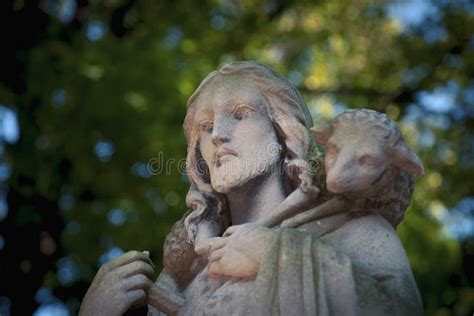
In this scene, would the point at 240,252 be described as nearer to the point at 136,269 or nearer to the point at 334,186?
the point at 334,186

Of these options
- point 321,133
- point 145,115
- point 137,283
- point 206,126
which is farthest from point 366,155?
point 145,115

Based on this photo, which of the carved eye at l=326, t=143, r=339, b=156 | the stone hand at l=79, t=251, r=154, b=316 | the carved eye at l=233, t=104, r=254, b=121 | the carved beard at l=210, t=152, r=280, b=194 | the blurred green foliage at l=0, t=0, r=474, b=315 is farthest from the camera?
the blurred green foliage at l=0, t=0, r=474, b=315

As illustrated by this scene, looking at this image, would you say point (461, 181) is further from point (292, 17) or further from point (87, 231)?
point (87, 231)

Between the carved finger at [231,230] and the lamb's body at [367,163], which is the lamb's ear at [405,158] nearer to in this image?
the lamb's body at [367,163]

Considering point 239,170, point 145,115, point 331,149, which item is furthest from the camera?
point 145,115

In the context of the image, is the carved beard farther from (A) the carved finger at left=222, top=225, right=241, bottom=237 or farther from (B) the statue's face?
(A) the carved finger at left=222, top=225, right=241, bottom=237

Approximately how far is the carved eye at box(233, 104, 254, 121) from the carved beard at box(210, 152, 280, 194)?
22 cm

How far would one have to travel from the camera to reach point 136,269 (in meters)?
5.75

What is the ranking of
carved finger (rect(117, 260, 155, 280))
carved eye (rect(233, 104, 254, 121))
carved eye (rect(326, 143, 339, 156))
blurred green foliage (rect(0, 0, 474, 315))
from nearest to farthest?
1. carved eye (rect(326, 143, 339, 156))
2. carved finger (rect(117, 260, 155, 280))
3. carved eye (rect(233, 104, 254, 121))
4. blurred green foliage (rect(0, 0, 474, 315))

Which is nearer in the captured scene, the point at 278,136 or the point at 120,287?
the point at 120,287

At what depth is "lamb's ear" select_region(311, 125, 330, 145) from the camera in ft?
18.2

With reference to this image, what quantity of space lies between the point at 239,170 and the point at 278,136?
0.31 meters

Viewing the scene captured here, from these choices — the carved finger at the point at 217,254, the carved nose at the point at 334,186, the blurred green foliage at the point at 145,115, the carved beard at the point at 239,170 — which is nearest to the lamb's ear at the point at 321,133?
the carved nose at the point at 334,186

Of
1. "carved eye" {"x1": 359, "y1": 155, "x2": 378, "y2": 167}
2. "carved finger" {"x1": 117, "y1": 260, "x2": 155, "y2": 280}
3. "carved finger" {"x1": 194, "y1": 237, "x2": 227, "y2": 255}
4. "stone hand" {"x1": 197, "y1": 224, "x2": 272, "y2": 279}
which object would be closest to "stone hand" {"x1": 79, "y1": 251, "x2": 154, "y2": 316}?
"carved finger" {"x1": 117, "y1": 260, "x2": 155, "y2": 280}
